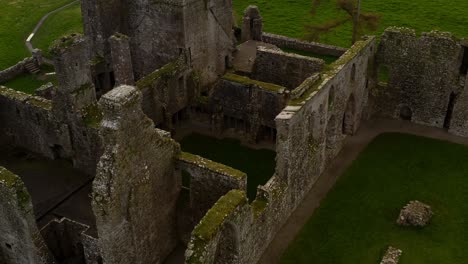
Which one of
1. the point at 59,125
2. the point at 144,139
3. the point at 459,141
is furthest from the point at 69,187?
the point at 459,141

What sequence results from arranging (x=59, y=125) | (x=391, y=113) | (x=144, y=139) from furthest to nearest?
1. (x=391, y=113)
2. (x=59, y=125)
3. (x=144, y=139)

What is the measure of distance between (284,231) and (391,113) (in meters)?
10.8

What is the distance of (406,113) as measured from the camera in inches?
1132

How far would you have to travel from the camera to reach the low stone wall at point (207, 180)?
61.2 feet

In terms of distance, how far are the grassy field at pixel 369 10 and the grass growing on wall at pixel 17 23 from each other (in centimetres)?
1689

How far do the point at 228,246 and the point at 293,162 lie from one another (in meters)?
4.73

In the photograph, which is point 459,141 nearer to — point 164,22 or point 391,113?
point 391,113

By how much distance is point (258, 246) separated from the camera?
65.4 feet

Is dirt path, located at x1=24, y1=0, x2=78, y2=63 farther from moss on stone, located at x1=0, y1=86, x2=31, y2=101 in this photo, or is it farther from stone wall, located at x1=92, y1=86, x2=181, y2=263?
stone wall, located at x1=92, y1=86, x2=181, y2=263

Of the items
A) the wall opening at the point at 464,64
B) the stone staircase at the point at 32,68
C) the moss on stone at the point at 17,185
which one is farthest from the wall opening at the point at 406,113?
the stone staircase at the point at 32,68

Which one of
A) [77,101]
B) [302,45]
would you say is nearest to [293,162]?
[77,101]

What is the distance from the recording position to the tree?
3609 centimetres

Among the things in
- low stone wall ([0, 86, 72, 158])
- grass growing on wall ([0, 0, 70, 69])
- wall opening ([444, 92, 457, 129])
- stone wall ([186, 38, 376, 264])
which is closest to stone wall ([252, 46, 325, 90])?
stone wall ([186, 38, 376, 264])

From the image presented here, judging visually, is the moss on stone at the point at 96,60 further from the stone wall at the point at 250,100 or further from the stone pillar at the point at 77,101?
the stone wall at the point at 250,100
